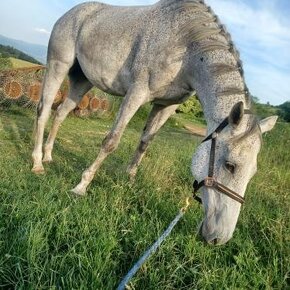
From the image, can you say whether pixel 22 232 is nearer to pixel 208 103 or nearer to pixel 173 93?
pixel 208 103

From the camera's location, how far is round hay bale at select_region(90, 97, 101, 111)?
50.8 ft

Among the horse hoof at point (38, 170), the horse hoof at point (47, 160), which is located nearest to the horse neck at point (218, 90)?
→ the horse hoof at point (38, 170)

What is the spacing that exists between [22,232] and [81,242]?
46 centimetres

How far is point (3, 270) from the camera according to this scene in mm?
2697

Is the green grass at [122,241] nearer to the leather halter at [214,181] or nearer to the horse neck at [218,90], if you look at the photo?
the leather halter at [214,181]

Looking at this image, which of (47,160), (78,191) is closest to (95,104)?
(47,160)

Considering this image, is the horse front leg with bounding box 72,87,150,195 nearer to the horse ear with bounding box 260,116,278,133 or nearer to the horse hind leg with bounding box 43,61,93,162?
the horse ear with bounding box 260,116,278,133

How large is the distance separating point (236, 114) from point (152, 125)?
2.50m

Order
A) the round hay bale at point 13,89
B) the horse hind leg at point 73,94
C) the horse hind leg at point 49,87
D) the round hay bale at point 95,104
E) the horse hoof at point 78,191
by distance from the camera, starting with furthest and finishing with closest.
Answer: the round hay bale at point 95,104 < the round hay bale at point 13,89 < the horse hind leg at point 73,94 < the horse hind leg at point 49,87 < the horse hoof at point 78,191

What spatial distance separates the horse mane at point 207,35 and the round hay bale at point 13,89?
8123 millimetres

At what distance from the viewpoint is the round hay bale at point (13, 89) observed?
39.5ft

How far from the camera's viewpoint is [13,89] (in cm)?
1227

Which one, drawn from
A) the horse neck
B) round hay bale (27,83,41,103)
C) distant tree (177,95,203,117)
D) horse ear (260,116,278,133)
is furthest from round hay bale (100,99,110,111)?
distant tree (177,95,203,117)

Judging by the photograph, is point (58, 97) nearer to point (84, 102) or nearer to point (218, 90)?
point (84, 102)
